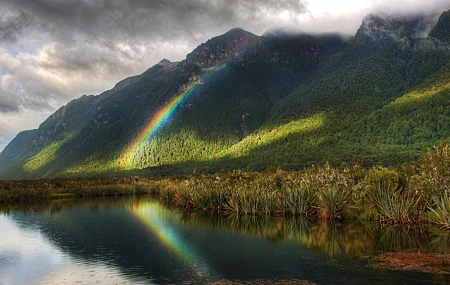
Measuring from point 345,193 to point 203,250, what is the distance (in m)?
15.0

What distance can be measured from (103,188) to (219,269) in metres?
60.9

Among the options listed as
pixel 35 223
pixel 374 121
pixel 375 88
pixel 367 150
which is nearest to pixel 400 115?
pixel 374 121

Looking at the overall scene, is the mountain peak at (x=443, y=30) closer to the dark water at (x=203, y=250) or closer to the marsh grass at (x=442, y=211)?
the marsh grass at (x=442, y=211)

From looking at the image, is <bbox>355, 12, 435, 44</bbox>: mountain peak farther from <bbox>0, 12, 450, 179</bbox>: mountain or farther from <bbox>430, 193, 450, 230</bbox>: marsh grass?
<bbox>430, 193, 450, 230</bbox>: marsh grass

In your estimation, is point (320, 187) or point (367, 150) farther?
point (367, 150)

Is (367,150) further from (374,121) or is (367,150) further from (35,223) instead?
(35,223)

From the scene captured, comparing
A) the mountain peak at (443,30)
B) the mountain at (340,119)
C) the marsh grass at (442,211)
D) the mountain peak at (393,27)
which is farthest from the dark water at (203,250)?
the mountain peak at (393,27)

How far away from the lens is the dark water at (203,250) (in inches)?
714

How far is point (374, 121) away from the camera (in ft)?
389

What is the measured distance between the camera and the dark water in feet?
59.5

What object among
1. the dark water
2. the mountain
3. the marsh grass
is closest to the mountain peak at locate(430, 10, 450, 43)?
the mountain

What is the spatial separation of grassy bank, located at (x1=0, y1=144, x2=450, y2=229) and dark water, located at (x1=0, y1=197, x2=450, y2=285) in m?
1.86

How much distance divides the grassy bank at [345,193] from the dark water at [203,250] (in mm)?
1863

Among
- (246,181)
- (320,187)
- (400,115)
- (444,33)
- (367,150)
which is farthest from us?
(444,33)
